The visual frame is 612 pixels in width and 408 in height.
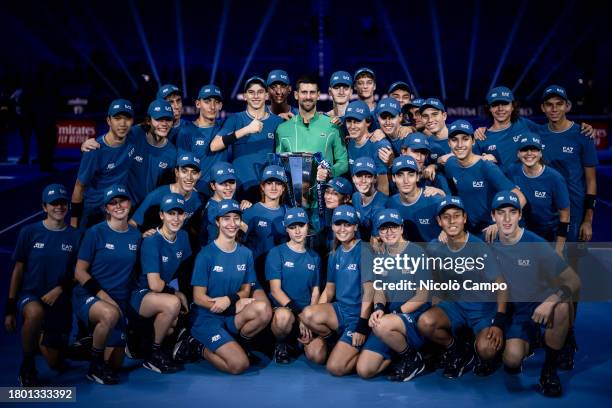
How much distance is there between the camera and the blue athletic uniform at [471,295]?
605 cm

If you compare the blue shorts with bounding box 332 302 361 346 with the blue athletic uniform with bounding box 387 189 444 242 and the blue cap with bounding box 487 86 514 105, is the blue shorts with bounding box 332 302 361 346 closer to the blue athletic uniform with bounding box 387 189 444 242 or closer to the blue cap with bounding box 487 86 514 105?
the blue athletic uniform with bounding box 387 189 444 242

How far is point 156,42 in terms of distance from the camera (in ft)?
84.9

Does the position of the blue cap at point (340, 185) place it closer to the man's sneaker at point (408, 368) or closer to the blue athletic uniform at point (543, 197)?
the blue athletic uniform at point (543, 197)

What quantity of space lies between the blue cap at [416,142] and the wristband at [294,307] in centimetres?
162

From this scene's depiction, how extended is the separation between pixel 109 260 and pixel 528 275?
327 centimetres

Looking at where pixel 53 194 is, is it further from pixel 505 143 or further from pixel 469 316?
pixel 505 143

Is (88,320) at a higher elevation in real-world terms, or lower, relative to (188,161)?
lower

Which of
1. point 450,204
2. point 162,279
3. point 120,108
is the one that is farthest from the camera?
point 120,108

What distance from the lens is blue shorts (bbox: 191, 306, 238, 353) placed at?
6.14 meters

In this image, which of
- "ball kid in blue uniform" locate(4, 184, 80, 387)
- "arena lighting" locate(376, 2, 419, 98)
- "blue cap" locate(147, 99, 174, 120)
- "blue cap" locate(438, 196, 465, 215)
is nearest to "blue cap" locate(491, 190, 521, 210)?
"blue cap" locate(438, 196, 465, 215)

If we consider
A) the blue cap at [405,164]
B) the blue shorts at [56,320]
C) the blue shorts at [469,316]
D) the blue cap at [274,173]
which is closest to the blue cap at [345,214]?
the blue cap at [405,164]

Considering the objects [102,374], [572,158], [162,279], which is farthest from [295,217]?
[572,158]

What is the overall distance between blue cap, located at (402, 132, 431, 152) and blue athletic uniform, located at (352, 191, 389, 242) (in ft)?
1.58

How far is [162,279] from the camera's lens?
6.40m
